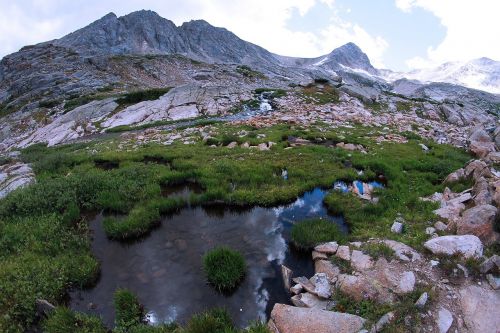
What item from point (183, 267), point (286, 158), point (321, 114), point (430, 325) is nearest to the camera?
point (430, 325)

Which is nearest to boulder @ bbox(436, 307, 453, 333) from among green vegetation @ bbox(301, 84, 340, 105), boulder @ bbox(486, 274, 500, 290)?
boulder @ bbox(486, 274, 500, 290)

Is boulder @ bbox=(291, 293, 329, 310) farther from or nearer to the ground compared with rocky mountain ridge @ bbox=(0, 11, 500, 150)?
nearer to the ground

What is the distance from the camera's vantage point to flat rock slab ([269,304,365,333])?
655 centimetres

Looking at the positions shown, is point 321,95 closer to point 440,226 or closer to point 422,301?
point 440,226

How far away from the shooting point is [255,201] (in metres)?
12.6

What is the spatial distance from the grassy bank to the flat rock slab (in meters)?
3.69

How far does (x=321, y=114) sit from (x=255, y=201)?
2388 centimetres

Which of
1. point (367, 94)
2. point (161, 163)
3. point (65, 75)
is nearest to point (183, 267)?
point (161, 163)

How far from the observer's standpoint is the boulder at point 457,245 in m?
7.91

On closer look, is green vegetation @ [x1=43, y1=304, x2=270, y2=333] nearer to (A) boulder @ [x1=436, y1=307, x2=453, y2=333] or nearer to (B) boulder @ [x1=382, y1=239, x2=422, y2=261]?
(A) boulder @ [x1=436, y1=307, x2=453, y2=333]

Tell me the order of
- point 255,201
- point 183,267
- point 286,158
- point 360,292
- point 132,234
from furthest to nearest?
point 286,158 < point 255,201 < point 132,234 < point 183,267 < point 360,292

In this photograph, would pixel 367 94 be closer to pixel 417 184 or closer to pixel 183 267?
pixel 417 184

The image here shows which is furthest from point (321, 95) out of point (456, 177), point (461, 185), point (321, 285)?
point (321, 285)

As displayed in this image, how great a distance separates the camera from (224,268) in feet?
28.4
